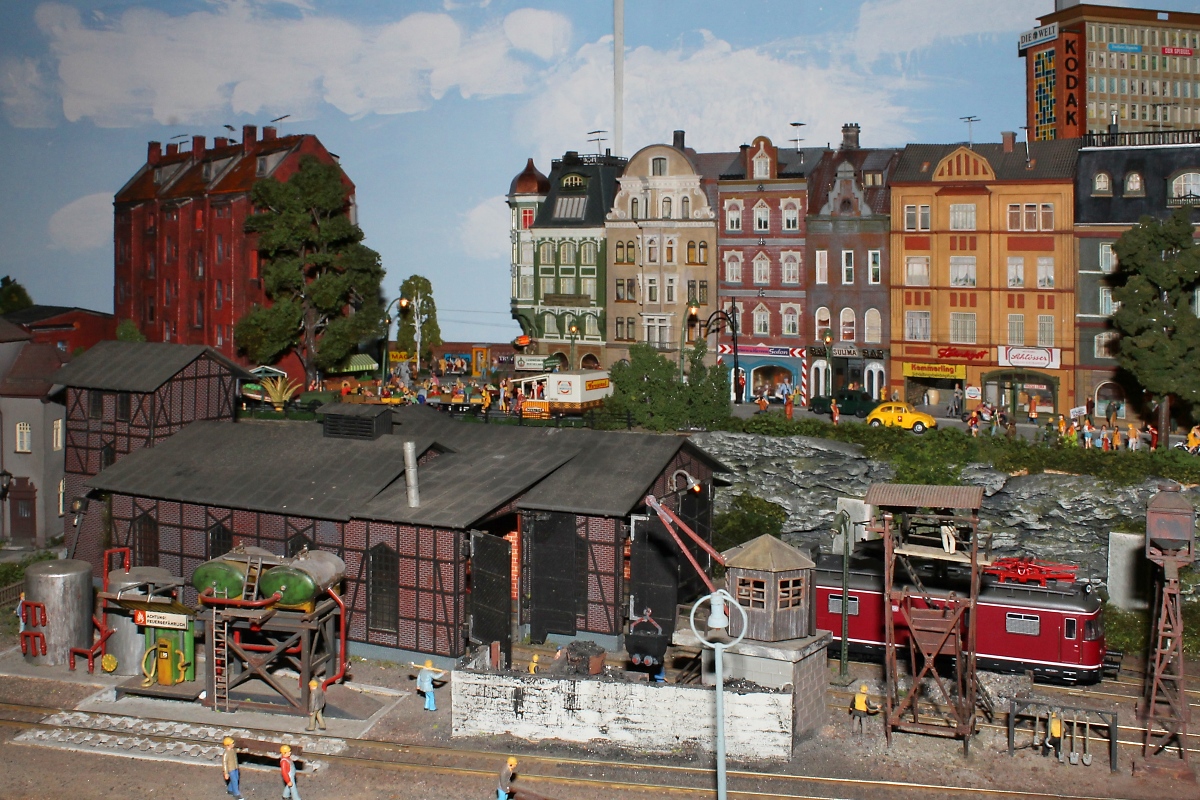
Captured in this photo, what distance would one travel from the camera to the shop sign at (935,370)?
213 feet

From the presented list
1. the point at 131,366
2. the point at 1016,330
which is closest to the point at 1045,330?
the point at 1016,330

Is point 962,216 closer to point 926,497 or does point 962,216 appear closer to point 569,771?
point 926,497

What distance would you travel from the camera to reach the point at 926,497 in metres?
35.3

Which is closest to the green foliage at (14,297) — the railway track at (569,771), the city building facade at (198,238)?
the city building facade at (198,238)

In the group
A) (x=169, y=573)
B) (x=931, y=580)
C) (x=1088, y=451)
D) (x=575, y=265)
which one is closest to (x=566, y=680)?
(x=931, y=580)

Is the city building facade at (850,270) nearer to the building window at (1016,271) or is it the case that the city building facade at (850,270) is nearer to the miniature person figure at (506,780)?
the building window at (1016,271)

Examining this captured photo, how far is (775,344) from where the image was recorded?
228 ft

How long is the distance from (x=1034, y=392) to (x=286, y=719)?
4123 cm

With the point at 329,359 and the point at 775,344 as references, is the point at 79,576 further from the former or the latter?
the point at 775,344

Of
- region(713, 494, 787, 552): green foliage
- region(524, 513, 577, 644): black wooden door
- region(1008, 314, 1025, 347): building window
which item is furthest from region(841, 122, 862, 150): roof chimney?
region(524, 513, 577, 644): black wooden door

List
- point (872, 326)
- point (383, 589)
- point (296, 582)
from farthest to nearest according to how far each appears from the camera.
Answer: point (872, 326), point (383, 589), point (296, 582)

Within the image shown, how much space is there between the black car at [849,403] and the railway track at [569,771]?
96.5 ft

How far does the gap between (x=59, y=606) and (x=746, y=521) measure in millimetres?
25429

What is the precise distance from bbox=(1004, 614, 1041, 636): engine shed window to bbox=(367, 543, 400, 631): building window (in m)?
18.0
